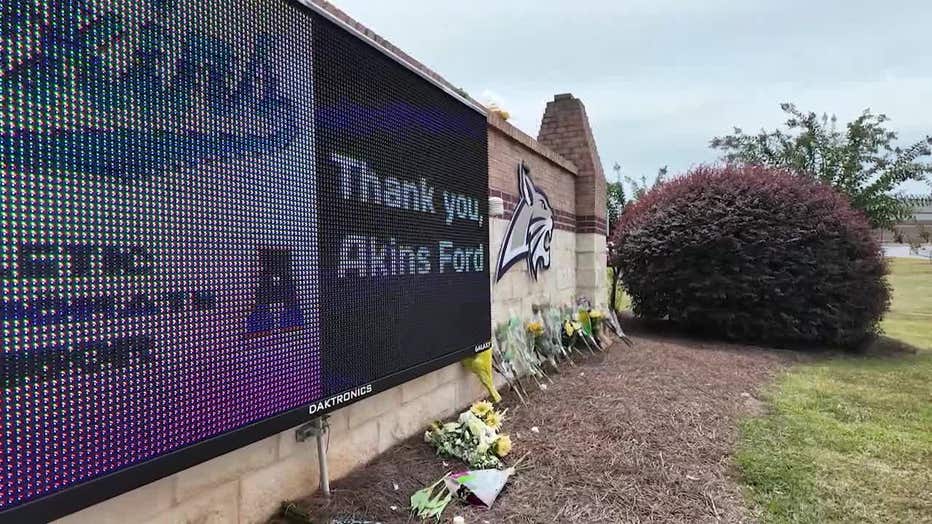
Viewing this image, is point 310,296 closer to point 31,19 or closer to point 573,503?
point 31,19

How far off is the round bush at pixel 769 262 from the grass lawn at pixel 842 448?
1659 mm

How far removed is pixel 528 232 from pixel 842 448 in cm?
322

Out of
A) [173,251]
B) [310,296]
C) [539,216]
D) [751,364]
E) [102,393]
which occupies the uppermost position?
[539,216]

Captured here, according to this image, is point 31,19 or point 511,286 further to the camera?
point 511,286

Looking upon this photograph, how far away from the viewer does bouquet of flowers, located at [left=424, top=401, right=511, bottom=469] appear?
341 centimetres

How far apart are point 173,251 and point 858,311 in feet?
32.2

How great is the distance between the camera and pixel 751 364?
23.2 feet

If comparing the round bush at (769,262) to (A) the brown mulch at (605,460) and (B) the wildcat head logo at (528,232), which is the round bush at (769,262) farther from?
(B) the wildcat head logo at (528,232)

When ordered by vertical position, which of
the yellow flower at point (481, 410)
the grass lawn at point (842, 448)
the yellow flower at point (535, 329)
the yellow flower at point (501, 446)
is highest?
the yellow flower at point (535, 329)

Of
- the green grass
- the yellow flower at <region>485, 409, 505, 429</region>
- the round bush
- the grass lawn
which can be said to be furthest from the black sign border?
the green grass

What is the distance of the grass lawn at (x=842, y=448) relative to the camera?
311 centimetres

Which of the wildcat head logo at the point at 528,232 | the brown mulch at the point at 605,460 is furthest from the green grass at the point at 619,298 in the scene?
the brown mulch at the point at 605,460

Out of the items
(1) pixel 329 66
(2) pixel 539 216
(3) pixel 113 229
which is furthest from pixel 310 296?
(2) pixel 539 216

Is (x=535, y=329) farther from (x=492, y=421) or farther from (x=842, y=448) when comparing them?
(x=842, y=448)
